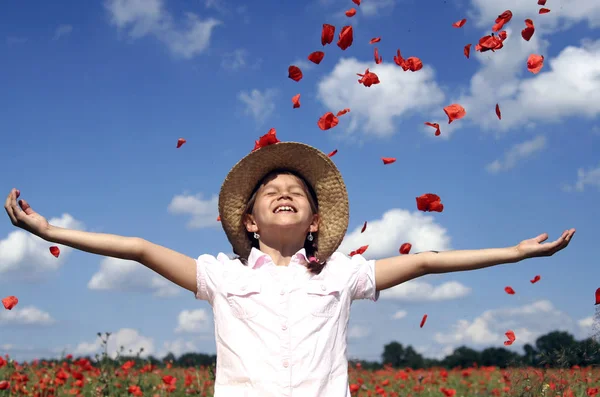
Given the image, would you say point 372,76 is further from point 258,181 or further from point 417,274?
point 417,274

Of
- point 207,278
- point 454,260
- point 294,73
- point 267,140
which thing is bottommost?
point 207,278

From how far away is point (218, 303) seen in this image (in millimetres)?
3803

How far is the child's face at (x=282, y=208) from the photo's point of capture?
390 centimetres

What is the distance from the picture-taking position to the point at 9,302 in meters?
5.36

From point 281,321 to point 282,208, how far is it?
0.66 meters

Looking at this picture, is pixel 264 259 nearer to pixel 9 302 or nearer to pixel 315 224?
pixel 315 224

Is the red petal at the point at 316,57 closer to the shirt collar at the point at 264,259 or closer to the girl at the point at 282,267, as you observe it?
the girl at the point at 282,267

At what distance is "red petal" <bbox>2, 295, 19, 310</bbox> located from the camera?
5332mm

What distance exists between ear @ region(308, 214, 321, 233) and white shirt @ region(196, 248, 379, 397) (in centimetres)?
31

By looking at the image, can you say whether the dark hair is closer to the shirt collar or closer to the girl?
the girl

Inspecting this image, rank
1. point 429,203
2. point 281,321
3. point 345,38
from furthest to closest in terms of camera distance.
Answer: point 345,38 → point 429,203 → point 281,321

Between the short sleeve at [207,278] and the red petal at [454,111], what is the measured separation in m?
2.20

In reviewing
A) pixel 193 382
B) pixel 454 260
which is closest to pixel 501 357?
pixel 193 382

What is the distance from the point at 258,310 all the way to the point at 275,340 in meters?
0.19
